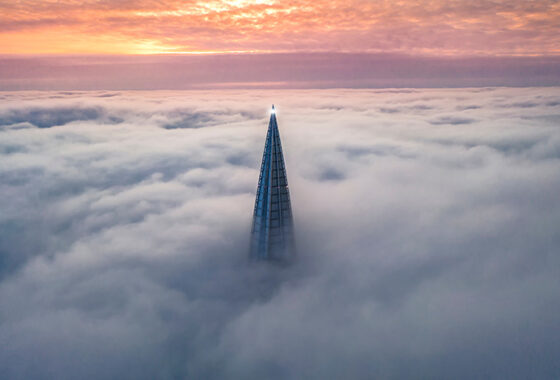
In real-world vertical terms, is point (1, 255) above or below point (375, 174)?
below

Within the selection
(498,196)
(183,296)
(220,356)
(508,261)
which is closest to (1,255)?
(183,296)

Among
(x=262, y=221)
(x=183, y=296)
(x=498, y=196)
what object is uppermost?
(x=262, y=221)

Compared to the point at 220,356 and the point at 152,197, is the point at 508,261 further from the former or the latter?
the point at 152,197

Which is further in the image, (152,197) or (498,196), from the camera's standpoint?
(152,197)

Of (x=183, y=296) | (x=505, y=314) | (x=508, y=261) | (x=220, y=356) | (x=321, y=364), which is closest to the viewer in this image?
(x=321, y=364)

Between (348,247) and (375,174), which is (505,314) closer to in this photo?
(348,247)

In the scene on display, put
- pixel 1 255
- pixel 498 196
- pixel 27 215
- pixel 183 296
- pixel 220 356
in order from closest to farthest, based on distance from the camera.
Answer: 1. pixel 220 356
2. pixel 183 296
3. pixel 1 255
4. pixel 498 196
5. pixel 27 215

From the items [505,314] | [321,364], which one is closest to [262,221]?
[321,364]
